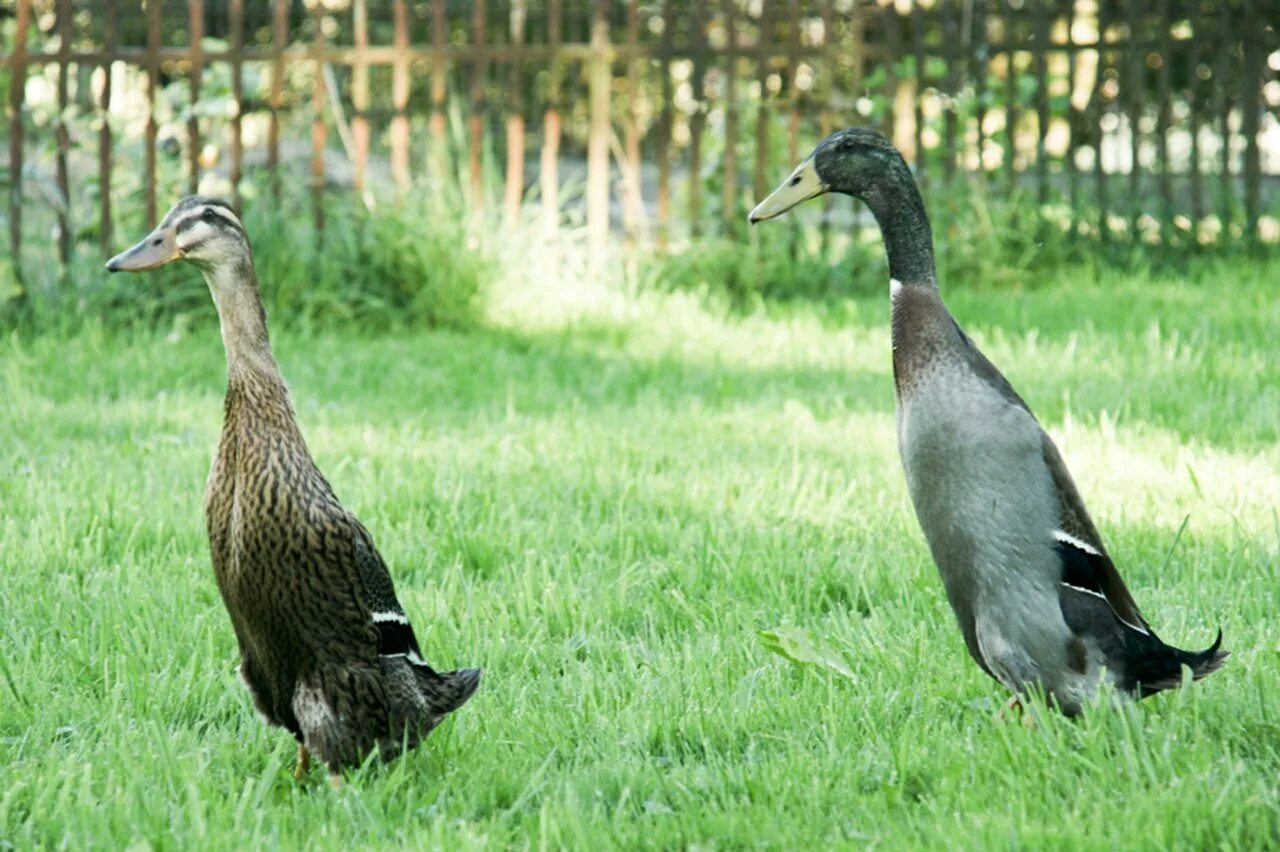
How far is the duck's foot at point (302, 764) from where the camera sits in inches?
131

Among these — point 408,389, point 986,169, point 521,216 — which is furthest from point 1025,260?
point 408,389

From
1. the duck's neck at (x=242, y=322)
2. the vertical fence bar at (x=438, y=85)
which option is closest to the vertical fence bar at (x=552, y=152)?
the vertical fence bar at (x=438, y=85)

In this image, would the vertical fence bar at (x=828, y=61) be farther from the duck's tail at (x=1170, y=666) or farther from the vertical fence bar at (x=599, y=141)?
the duck's tail at (x=1170, y=666)

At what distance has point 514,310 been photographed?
8844 mm

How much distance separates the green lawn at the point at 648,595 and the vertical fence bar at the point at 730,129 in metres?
1.86

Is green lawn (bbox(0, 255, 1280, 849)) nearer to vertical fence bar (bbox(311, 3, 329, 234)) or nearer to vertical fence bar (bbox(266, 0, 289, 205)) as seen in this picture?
vertical fence bar (bbox(311, 3, 329, 234))

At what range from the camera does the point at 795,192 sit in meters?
3.74

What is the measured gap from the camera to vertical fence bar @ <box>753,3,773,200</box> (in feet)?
32.2

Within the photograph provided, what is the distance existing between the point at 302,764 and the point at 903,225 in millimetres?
1693

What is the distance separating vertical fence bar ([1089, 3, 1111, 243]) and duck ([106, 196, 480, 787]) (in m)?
7.57

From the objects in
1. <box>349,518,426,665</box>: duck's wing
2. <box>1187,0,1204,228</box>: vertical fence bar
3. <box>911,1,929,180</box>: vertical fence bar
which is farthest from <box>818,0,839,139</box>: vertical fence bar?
<box>349,518,426,665</box>: duck's wing

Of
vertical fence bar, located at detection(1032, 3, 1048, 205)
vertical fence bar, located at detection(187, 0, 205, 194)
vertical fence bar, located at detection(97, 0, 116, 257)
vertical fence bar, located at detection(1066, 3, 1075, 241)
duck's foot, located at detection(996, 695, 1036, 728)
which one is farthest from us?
vertical fence bar, located at detection(1032, 3, 1048, 205)

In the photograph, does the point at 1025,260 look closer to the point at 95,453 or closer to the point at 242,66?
the point at 242,66

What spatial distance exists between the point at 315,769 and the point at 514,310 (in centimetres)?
562
